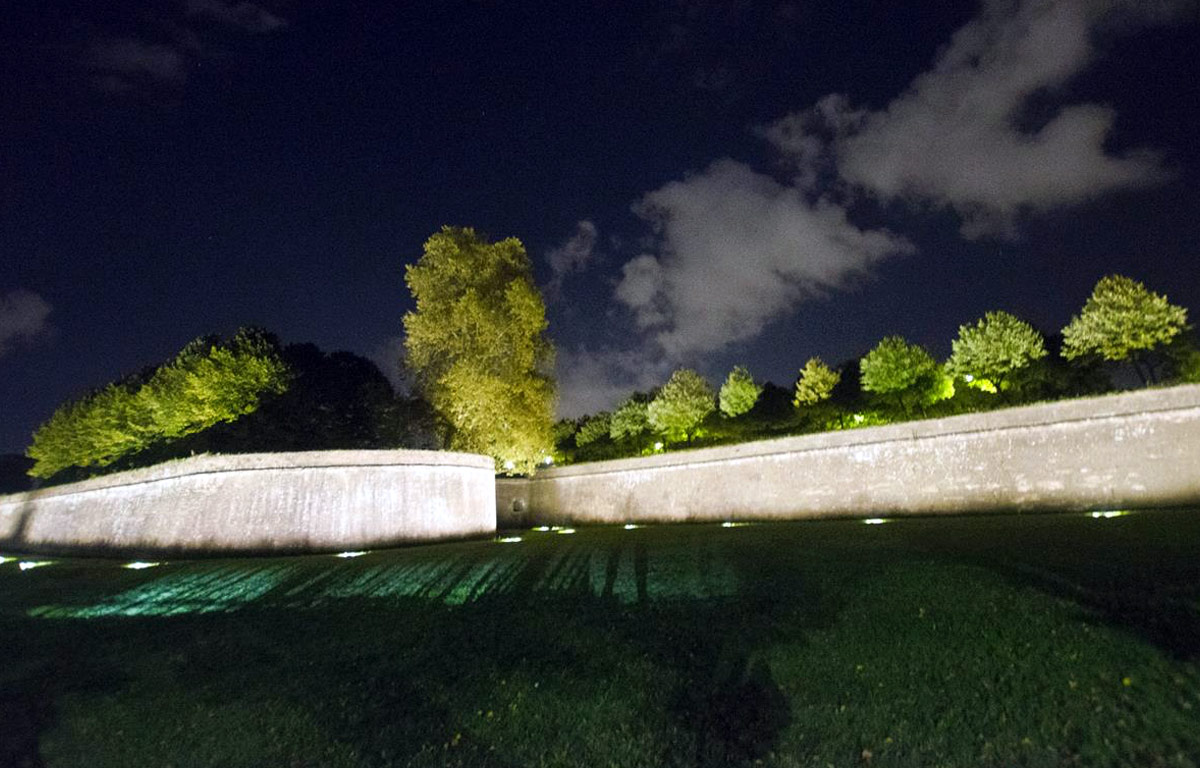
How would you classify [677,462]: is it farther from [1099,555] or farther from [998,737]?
[998,737]

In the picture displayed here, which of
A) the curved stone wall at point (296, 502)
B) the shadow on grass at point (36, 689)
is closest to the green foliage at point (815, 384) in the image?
the curved stone wall at point (296, 502)

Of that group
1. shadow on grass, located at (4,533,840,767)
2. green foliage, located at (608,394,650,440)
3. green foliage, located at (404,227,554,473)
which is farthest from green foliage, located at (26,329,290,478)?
green foliage, located at (608,394,650,440)

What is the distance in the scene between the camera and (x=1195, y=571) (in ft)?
24.7

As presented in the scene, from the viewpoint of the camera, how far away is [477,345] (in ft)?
88.6

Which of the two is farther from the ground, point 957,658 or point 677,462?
point 677,462

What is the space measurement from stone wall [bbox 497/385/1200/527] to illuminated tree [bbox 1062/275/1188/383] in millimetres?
16167

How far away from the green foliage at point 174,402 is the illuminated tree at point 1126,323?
41730 mm

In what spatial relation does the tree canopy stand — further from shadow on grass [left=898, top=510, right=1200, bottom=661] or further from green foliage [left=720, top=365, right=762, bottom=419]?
shadow on grass [left=898, top=510, right=1200, bottom=661]

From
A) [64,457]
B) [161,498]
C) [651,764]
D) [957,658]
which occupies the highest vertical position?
[64,457]

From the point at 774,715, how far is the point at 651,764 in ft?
3.95

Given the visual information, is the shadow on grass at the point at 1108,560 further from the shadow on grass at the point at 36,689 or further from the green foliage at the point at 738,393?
the green foliage at the point at 738,393

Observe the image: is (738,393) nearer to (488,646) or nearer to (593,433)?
(593,433)

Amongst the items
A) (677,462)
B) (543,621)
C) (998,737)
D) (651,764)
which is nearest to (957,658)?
(998,737)

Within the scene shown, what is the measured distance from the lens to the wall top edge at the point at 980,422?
50.1 ft
